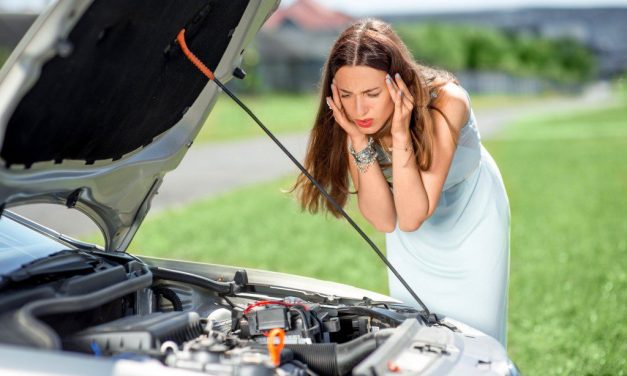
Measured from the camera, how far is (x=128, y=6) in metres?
2.58

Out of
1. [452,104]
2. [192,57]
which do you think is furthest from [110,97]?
[452,104]

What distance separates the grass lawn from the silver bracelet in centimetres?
120

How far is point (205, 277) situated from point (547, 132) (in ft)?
93.2

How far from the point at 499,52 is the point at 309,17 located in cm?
1969

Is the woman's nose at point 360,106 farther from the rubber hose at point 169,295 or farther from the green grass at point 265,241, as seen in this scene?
the green grass at point 265,241

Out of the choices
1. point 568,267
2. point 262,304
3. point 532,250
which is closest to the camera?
point 262,304

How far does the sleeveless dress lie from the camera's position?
11.8ft

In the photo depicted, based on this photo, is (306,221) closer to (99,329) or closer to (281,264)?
(281,264)

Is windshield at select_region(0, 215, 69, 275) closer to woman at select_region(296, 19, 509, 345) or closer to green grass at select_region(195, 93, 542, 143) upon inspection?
woman at select_region(296, 19, 509, 345)

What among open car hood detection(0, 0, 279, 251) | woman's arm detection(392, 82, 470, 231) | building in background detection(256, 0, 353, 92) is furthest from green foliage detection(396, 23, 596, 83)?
open car hood detection(0, 0, 279, 251)

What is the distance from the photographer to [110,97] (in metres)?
2.85

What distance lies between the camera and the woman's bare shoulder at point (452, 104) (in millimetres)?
3320

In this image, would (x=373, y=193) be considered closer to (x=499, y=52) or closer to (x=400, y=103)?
(x=400, y=103)

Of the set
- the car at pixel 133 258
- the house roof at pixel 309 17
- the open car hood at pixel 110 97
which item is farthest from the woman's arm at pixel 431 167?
the house roof at pixel 309 17
